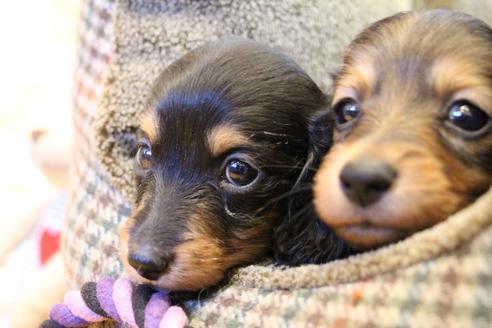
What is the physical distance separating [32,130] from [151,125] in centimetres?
156

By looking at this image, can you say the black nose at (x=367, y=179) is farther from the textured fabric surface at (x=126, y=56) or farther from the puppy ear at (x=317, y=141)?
the textured fabric surface at (x=126, y=56)

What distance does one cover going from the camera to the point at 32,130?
297cm

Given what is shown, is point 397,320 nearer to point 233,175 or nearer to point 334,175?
point 334,175

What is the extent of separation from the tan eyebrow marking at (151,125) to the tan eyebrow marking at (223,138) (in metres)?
0.14

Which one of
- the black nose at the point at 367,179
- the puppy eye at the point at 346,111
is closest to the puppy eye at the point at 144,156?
the puppy eye at the point at 346,111

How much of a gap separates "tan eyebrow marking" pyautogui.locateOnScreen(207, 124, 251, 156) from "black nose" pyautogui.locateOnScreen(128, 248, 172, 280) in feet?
0.88

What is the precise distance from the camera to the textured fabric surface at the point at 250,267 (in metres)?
1.09

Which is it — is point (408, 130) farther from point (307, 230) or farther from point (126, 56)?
point (126, 56)

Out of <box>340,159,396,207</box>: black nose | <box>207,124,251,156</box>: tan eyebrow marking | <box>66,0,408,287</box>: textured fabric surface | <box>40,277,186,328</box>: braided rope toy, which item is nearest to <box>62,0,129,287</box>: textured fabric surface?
<box>66,0,408,287</box>: textured fabric surface

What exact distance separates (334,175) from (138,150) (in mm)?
615

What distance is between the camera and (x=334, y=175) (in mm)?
1271

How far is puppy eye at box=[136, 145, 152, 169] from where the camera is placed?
164 centimetres

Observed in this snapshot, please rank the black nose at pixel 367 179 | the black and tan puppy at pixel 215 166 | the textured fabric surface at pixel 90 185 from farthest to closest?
1. the textured fabric surface at pixel 90 185
2. the black and tan puppy at pixel 215 166
3. the black nose at pixel 367 179

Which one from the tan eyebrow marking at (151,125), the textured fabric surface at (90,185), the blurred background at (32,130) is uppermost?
the tan eyebrow marking at (151,125)
